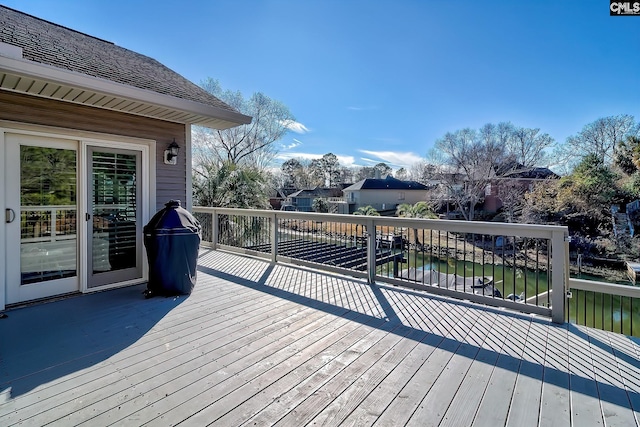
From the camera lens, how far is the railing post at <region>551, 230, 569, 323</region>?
296 centimetres

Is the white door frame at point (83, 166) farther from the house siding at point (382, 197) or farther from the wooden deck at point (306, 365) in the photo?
the house siding at point (382, 197)

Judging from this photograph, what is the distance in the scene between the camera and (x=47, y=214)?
352cm

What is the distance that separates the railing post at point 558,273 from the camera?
9.70 feet

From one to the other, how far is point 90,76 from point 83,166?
1125mm

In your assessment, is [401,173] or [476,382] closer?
[476,382]

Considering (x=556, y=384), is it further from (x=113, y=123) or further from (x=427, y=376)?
(x=113, y=123)

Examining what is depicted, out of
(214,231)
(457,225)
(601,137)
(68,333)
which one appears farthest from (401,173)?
(68,333)

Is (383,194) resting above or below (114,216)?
above

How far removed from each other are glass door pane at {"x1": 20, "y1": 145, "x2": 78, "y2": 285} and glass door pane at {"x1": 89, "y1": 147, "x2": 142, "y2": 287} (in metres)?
0.20

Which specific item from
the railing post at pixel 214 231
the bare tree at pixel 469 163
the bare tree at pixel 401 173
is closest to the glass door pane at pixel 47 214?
the railing post at pixel 214 231

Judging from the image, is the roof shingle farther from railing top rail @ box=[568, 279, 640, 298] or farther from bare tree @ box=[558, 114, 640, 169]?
bare tree @ box=[558, 114, 640, 169]

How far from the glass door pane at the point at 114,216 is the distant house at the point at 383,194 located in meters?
25.3

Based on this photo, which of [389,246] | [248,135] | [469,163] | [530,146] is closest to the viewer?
[389,246]

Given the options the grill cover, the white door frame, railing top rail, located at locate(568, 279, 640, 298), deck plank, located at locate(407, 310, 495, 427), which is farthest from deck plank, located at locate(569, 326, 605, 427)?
the white door frame
